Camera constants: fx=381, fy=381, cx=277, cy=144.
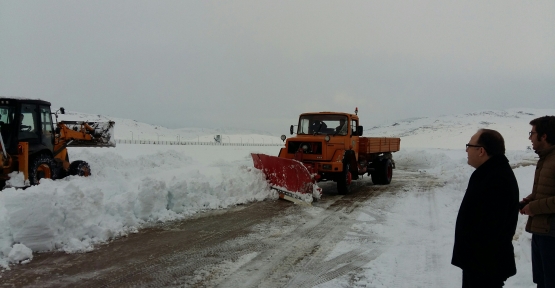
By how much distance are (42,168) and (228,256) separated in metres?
7.45

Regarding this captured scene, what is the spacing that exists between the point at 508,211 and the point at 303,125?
8986 mm

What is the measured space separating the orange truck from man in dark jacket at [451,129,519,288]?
6472 mm

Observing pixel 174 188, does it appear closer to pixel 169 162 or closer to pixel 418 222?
pixel 418 222

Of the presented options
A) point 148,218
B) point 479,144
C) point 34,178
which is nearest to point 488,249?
point 479,144

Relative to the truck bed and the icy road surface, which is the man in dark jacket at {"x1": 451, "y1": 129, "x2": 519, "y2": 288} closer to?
the icy road surface

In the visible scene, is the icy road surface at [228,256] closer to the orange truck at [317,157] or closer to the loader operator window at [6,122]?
the orange truck at [317,157]

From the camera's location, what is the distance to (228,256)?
525 cm

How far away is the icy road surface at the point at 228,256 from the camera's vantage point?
440 centimetres

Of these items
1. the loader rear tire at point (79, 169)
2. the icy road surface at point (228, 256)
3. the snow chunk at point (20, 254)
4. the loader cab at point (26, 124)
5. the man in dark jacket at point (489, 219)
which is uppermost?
the loader cab at point (26, 124)

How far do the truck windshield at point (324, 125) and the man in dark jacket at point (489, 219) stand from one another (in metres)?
8.32

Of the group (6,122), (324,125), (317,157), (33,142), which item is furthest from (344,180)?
(6,122)

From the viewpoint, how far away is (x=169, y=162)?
19.1 meters

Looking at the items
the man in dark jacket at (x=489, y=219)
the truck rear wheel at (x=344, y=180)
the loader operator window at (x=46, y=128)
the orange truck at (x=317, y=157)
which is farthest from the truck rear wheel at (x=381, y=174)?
the man in dark jacket at (x=489, y=219)

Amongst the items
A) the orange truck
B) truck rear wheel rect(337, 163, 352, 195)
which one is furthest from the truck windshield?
truck rear wheel rect(337, 163, 352, 195)
